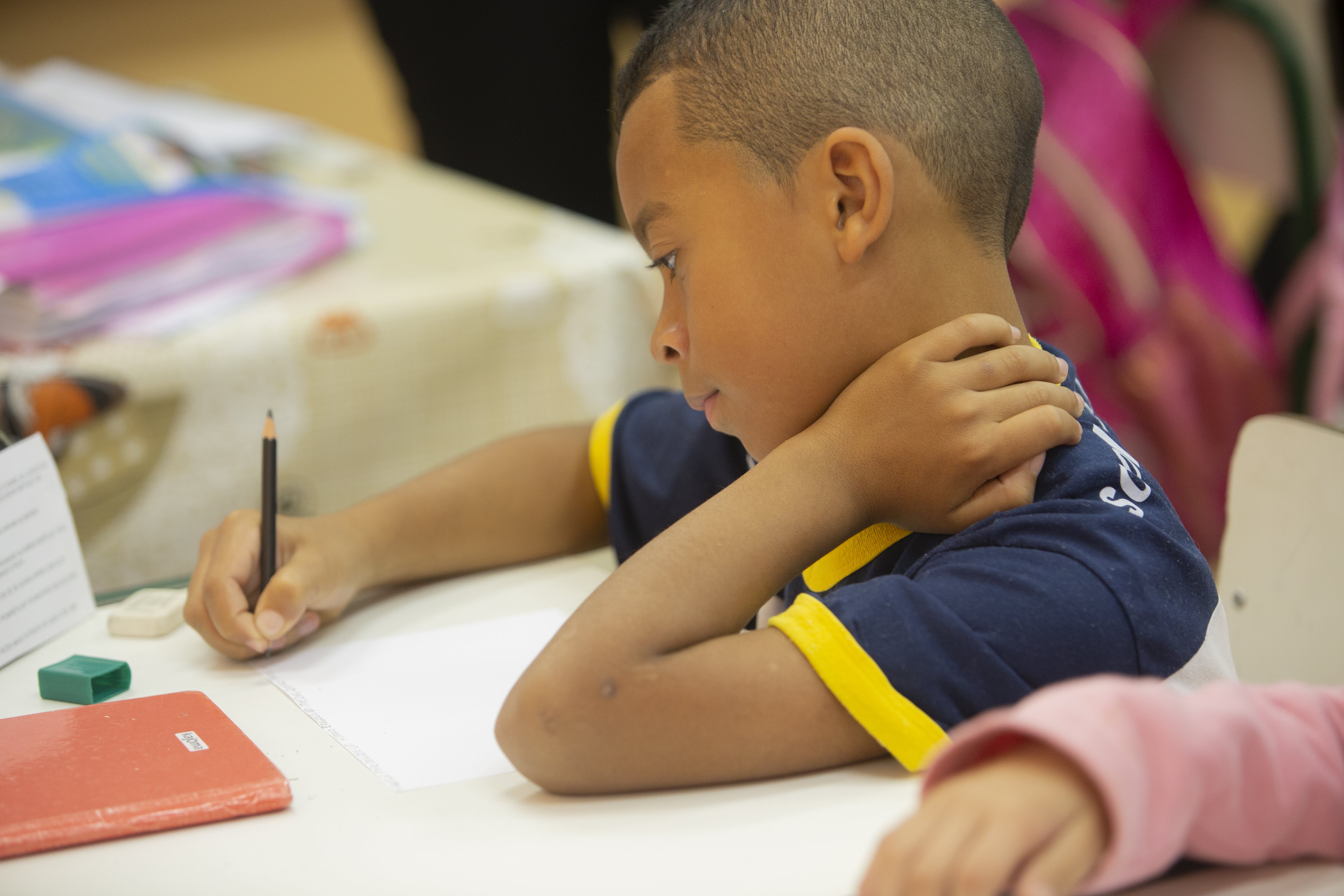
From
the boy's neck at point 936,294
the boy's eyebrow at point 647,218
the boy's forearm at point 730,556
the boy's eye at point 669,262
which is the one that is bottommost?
the boy's forearm at point 730,556

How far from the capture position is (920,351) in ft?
2.09

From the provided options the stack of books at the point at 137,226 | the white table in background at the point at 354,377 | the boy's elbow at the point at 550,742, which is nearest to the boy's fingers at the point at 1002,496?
the boy's elbow at the point at 550,742

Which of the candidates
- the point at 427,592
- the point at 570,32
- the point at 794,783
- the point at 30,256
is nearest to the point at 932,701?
the point at 794,783

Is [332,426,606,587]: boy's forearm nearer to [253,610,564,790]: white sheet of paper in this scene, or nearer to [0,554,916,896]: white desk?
[253,610,564,790]: white sheet of paper

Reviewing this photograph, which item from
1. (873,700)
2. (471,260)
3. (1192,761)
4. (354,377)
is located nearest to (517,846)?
(873,700)

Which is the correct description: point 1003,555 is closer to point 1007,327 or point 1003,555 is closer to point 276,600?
point 1007,327

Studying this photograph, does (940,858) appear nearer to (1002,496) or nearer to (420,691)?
(1002,496)

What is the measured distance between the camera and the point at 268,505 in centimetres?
79

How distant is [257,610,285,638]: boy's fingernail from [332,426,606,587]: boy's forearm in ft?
0.33

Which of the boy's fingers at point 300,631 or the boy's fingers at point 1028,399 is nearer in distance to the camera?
the boy's fingers at point 1028,399

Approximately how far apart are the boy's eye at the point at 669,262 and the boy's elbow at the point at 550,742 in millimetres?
252

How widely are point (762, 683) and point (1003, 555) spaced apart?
0.42 feet

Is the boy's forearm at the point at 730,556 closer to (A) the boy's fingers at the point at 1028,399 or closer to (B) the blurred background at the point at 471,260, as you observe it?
(A) the boy's fingers at the point at 1028,399

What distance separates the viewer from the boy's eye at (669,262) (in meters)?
0.70
